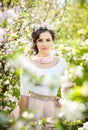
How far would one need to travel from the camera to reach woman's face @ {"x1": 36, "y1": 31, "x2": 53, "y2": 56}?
13.9 ft

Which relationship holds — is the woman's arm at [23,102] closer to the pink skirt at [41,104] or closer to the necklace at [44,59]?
the pink skirt at [41,104]

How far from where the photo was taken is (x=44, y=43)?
14.0 ft

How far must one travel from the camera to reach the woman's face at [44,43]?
4.25m

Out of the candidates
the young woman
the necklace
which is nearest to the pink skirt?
the young woman

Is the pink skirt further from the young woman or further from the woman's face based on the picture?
the woman's face

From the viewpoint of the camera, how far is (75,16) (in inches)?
973

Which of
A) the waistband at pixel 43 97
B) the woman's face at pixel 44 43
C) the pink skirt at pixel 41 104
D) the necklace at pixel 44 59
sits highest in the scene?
the woman's face at pixel 44 43

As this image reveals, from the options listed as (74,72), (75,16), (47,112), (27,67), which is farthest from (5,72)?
(75,16)

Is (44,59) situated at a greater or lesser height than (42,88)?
greater

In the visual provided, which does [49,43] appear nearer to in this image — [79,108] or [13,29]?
[13,29]

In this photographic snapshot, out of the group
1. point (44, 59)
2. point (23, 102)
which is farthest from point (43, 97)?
point (44, 59)

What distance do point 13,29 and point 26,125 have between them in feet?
15.0

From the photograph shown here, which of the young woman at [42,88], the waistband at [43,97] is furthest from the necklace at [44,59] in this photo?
the waistband at [43,97]

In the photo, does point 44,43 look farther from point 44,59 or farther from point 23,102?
point 23,102
